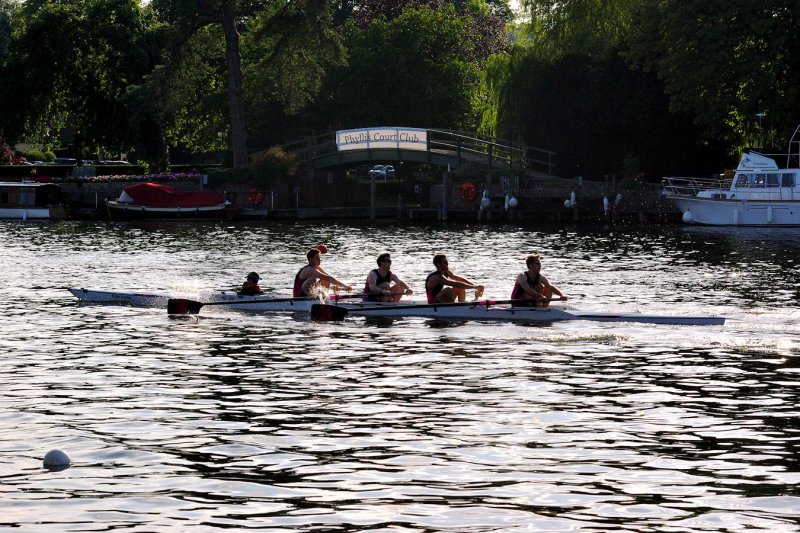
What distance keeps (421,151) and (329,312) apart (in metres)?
47.3

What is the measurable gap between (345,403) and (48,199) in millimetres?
61051

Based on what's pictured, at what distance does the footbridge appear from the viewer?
71.9 meters

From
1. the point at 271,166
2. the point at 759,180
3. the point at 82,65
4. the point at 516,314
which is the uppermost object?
the point at 82,65

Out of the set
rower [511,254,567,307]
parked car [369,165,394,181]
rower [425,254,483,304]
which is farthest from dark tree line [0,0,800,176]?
rower [511,254,567,307]

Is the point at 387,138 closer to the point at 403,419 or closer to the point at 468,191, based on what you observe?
the point at 468,191

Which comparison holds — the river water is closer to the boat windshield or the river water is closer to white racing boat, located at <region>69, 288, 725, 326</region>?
white racing boat, located at <region>69, 288, 725, 326</region>

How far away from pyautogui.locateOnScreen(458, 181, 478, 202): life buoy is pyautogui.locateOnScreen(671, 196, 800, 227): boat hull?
40.5 ft

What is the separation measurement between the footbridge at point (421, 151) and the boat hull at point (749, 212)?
925cm

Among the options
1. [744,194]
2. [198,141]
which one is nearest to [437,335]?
[744,194]

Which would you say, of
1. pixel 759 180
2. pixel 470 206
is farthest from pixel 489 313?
pixel 470 206

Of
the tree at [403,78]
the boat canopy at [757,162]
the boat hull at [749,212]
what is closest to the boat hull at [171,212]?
the tree at [403,78]

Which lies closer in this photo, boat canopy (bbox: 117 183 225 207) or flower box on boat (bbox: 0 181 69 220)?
boat canopy (bbox: 117 183 225 207)

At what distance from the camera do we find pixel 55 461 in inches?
532

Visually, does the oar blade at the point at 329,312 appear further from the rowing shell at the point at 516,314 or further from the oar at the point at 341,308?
the rowing shell at the point at 516,314
